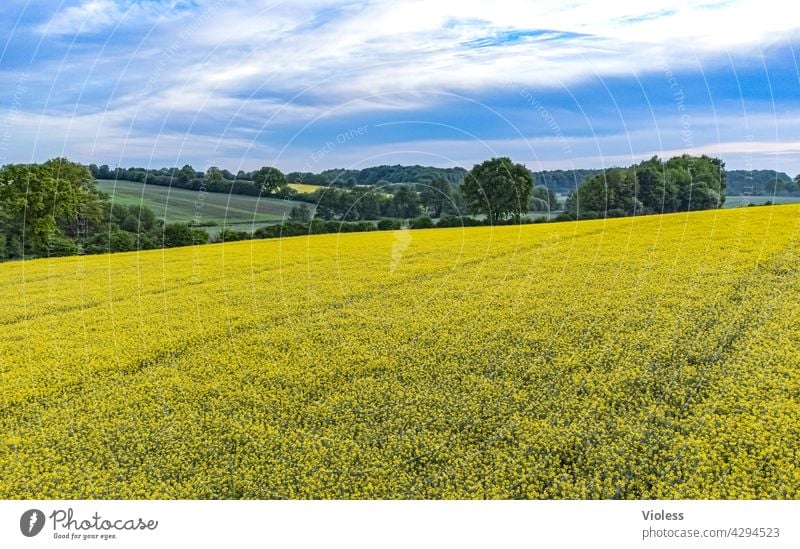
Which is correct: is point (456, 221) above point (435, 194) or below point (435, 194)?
below

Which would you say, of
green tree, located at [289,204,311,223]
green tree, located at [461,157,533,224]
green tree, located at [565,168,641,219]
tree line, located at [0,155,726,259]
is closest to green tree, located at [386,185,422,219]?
tree line, located at [0,155,726,259]

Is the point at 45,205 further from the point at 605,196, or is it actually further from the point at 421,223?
the point at 605,196

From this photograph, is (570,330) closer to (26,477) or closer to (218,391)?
(218,391)

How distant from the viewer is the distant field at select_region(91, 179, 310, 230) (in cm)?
882

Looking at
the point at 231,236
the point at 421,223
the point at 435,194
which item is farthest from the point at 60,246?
the point at 435,194

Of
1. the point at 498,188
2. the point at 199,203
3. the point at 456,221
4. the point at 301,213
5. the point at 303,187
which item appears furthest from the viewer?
the point at 456,221

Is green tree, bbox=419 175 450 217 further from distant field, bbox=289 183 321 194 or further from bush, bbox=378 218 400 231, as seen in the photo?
distant field, bbox=289 183 321 194

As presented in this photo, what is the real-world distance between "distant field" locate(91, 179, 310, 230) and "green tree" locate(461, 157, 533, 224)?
3.72 metres

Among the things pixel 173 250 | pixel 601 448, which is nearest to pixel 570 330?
pixel 601 448

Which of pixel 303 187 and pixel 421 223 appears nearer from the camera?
pixel 303 187

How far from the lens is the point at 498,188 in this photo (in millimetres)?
12359

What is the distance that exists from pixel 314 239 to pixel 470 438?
10352mm

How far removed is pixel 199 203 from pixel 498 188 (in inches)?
255
